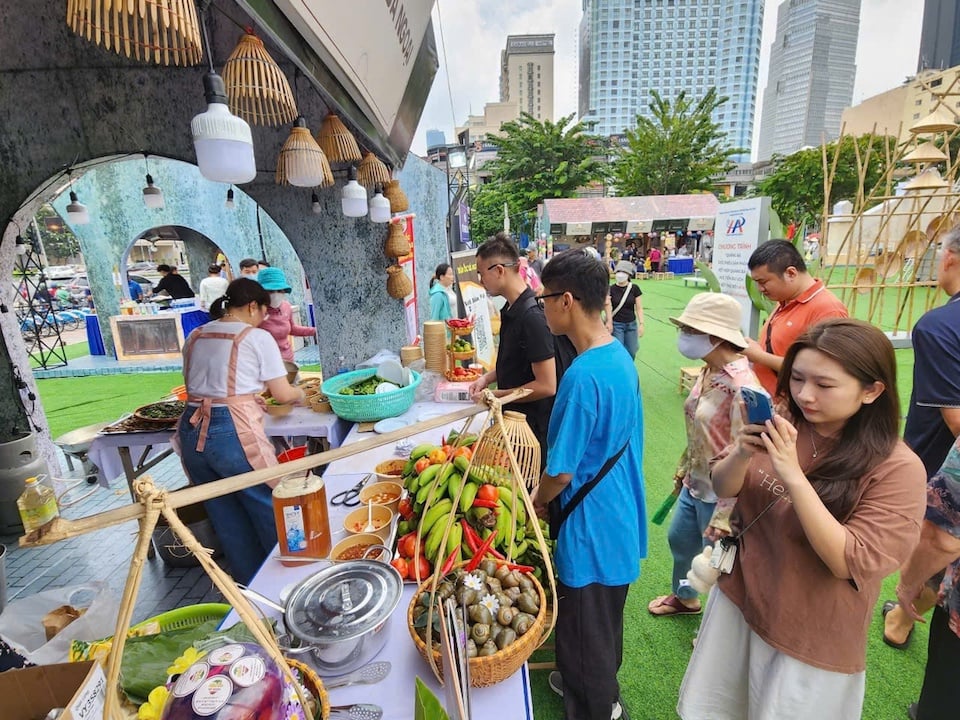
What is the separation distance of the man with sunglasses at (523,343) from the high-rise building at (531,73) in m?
104

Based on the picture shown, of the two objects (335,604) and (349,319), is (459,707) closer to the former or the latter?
(335,604)

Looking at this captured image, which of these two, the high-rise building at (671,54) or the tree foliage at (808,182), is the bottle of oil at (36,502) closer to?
the tree foliage at (808,182)

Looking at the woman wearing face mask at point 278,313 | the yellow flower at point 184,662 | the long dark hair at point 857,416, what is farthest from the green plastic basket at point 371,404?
the long dark hair at point 857,416

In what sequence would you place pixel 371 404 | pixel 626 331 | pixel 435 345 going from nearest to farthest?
pixel 371 404
pixel 435 345
pixel 626 331

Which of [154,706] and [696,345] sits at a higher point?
[696,345]

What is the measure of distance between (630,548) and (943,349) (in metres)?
1.62

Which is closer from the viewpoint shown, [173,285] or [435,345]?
[435,345]

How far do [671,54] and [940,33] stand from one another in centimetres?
4120

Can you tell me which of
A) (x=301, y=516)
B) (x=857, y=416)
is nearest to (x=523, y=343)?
(x=301, y=516)

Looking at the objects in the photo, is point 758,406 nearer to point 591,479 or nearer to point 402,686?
point 591,479

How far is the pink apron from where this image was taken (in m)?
2.56

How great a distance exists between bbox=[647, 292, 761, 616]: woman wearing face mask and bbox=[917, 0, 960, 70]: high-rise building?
95.8 m

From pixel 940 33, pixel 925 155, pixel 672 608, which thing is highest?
pixel 940 33

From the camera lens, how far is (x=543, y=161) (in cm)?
2536
